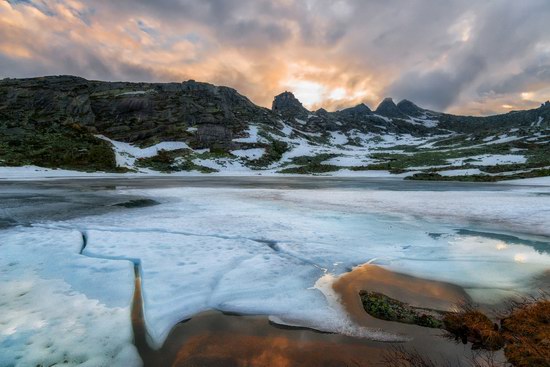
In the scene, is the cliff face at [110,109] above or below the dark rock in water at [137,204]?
above

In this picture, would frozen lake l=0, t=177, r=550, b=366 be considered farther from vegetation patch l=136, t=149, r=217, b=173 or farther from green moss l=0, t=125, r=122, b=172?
vegetation patch l=136, t=149, r=217, b=173

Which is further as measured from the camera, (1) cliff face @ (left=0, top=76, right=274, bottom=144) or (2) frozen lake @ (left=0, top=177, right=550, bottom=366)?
(1) cliff face @ (left=0, top=76, right=274, bottom=144)

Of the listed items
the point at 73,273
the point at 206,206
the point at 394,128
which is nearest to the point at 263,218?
the point at 206,206

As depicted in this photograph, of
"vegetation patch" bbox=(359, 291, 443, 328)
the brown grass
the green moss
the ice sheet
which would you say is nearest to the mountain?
the green moss

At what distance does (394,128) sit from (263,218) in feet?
609

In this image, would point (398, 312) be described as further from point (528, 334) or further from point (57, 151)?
point (57, 151)

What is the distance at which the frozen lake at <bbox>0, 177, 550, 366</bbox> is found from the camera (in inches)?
179

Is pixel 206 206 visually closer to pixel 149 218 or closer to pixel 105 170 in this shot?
pixel 149 218

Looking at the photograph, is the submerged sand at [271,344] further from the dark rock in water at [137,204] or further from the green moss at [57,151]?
the green moss at [57,151]

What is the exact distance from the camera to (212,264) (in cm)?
729

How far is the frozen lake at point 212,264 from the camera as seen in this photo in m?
4.55

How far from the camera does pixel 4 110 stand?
2987 inches

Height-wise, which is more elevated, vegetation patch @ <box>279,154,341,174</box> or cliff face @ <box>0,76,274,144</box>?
cliff face @ <box>0,76,274,144</box>

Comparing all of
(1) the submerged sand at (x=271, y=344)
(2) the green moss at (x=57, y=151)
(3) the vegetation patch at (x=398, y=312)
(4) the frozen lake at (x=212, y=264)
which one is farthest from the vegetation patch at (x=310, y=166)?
(1) the submerged sand at (x=271, y=344)
